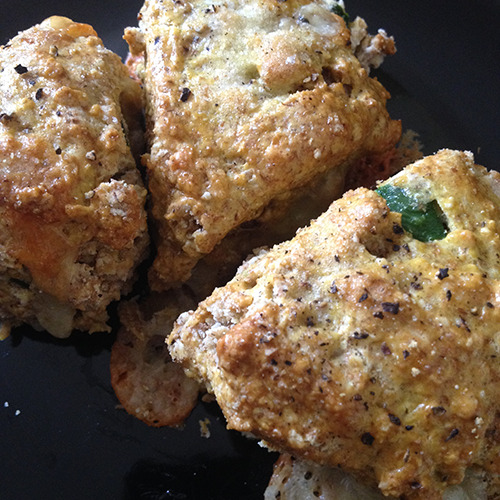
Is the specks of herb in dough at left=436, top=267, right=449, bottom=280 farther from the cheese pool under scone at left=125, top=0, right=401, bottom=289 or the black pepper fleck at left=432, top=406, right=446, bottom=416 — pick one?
the cheese pool under scone at left=125, top=0, right=401, bottom=289

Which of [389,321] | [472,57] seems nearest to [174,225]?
[389,321]

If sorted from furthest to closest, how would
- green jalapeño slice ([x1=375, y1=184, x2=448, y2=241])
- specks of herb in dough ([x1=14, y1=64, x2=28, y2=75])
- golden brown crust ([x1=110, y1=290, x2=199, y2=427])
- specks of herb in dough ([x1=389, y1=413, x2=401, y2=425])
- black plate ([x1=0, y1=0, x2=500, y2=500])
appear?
golden brown crust ([x1=110, y1=290, x2=199, y2=427])
black plate ([x1=0, y1=0, x2=500, y2=500])
specks of herb in dough ([x1=14, y1=64, x2=28, y2=75])
green jalapeño slice ([x1=375, y1=184, x2=448, y2=241])
specks of herb in dough ([x1=389, y1=413, x2=401, y2=425])

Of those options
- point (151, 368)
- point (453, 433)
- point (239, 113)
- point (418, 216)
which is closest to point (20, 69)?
point (239, 113)

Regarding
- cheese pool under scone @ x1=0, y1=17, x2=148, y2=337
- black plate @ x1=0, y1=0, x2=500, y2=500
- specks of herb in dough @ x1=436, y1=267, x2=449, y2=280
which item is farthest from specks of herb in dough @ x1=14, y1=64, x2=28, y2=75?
specks of herb in dough @ x1=436, y1=267, x2=449, y2=280

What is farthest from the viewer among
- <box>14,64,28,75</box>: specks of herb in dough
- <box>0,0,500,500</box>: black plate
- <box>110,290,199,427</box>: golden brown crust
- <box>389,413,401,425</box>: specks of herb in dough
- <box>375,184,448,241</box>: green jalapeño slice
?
<box>110,290,199,427</box>: golden brown crust

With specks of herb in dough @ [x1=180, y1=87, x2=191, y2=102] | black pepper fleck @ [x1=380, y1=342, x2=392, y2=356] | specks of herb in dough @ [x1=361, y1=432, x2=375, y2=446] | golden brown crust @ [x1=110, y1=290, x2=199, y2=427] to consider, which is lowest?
golden brown crust @ [x1=110, y1=290, x2=199, y2=427]

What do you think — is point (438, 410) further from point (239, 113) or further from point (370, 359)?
point (239, 113)

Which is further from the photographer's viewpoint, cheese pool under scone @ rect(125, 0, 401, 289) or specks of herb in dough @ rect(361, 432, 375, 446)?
cheese pool under scone @ rect(125, 0, 401, 289)
